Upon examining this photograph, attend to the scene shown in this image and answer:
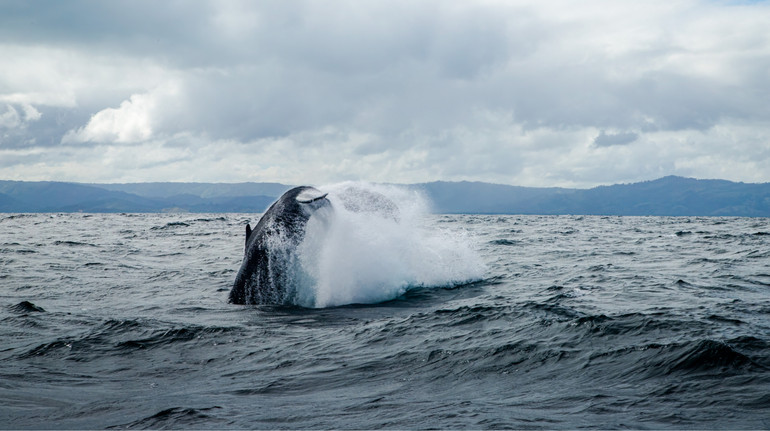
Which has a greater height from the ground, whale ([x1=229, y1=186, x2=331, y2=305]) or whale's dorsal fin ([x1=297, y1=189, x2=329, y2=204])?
whale's dorsal fin ([x1=297, y1=189, x2=329, y2=204])

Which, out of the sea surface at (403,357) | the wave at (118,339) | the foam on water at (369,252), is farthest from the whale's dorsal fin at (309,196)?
the wave at (118,339)

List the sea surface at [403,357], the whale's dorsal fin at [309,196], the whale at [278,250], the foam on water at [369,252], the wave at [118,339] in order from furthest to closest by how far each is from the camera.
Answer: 1. the foam on water at [369,252]
2. the whale at [278,250]
3. the whale's dorsal fin at [309,196]
4. the wave at [118,339]
5. the sea surface at [403,357]

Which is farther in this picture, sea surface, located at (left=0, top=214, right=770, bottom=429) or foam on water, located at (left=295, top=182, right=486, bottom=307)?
foam on water, located at (left=295, top=182, right=486, bottom=307)

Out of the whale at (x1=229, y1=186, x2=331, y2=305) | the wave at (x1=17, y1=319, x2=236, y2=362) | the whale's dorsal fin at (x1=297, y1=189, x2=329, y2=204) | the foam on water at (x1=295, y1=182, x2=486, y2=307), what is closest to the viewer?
the wave at (x1=17, y1=319, x2=236, y2=362)

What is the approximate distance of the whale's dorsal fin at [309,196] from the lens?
37.8ft

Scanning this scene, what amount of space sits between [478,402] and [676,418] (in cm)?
177

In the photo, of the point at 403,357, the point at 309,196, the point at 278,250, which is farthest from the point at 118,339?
the point at 403,357

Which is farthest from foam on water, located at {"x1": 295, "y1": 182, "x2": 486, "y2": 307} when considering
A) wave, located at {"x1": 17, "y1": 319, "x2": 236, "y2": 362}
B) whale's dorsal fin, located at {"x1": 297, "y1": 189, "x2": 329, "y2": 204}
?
wave, located at {"x1": 17, "y1": 319, "x2": 236, "y2": 362}

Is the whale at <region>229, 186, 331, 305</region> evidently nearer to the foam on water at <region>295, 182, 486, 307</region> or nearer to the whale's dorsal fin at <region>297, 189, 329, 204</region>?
the whale's dorsal fin at <region>297, 189, 329, 204</region>

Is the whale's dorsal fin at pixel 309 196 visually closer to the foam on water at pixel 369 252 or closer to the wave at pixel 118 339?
the foam on water at pixel 369 252

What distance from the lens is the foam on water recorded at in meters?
12.4

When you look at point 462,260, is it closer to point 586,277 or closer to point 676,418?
point 586,277

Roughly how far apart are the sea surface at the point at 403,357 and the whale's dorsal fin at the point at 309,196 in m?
2.05

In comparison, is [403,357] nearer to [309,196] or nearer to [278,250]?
[278,250]
